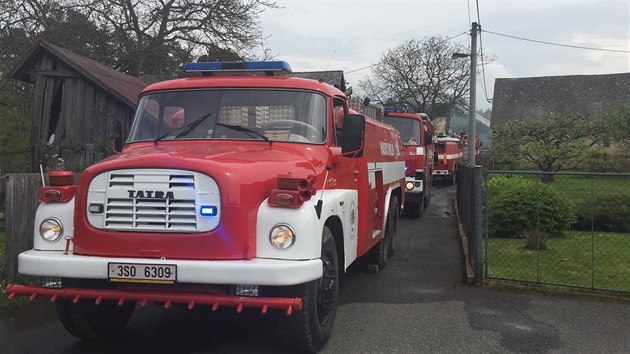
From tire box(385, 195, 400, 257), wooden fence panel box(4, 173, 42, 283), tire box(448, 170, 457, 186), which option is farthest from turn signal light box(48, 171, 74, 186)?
tire box(448, 170, 457, 186)

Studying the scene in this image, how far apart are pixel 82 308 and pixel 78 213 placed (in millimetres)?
976

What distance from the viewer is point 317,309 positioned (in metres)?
4.52

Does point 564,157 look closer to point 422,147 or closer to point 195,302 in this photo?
point 422,147

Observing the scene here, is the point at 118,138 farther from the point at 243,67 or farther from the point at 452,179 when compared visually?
the point at 452,179

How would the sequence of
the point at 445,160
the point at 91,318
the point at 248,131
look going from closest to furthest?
the point at 91,318
the point at 248,131
the point at 445,160

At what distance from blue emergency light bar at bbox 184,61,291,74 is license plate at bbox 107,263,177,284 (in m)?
2.63

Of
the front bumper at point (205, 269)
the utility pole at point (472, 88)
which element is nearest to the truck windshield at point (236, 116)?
the front bumper at point (205, 269)

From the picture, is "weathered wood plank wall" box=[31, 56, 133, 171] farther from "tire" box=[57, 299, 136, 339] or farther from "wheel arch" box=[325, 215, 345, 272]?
"wheel arch" box=[325, 215, 345, 272]

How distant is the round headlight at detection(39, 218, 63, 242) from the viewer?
13.9 feet

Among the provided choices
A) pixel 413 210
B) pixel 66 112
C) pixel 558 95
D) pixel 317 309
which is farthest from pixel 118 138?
pixel 558 95

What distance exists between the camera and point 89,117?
13977 millimetres

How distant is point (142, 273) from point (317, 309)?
1.47 meters

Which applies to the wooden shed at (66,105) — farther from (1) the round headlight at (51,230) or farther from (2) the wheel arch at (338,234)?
(2) the wheel arch at (338,234)

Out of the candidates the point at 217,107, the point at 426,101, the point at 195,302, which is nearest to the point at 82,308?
the point at 195,302
